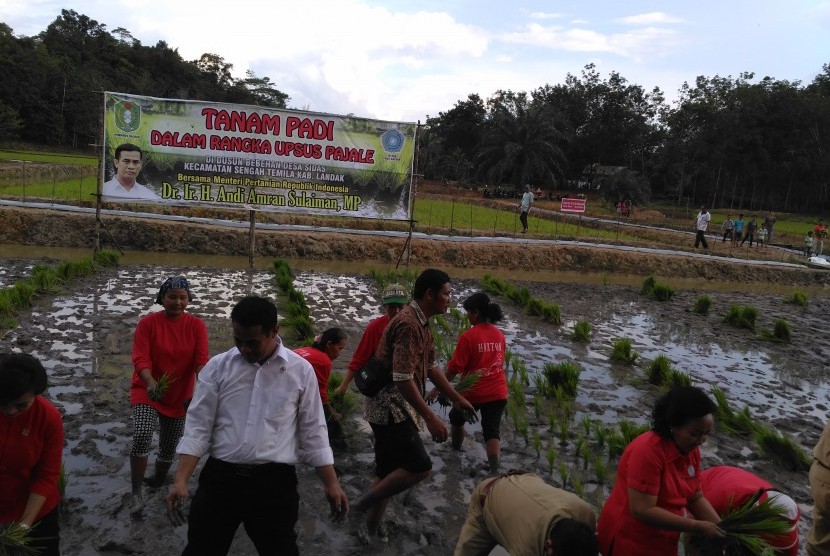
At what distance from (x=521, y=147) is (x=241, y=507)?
140 ft

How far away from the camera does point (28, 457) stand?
2.44 m

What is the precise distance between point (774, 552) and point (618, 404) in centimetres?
408

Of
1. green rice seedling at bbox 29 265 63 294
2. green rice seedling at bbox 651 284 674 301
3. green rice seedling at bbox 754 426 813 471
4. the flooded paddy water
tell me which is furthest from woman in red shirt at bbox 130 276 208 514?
green rice seedling at bbox 651 284 674 301

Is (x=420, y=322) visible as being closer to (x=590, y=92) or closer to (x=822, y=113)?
(x=822, y=113)

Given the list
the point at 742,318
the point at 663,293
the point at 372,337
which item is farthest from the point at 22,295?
the point at 663,293

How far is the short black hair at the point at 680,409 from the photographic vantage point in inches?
95.9

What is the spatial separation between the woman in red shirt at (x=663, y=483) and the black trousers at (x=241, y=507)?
134 centimetres

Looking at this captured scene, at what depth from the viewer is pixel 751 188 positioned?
145ft

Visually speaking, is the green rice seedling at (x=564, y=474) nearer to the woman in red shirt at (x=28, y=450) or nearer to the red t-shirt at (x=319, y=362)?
the red t-shirt at (x=319, y=362)

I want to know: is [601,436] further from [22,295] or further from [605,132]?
[605,132]

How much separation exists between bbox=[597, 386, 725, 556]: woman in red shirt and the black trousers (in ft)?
4.38

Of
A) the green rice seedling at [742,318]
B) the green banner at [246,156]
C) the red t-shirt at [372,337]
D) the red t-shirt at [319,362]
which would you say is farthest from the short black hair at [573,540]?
the green banner at [246,156]

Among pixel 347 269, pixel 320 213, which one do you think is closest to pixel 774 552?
pixel 320 213

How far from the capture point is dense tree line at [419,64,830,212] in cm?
4050
